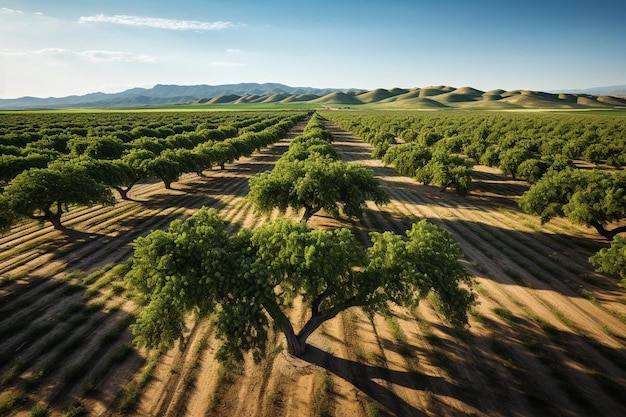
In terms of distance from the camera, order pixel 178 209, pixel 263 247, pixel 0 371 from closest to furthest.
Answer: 1. pixel 263 247
2. pixel 0 371
3. pixel 178 209

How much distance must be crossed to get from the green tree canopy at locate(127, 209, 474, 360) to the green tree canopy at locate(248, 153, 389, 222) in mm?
15545

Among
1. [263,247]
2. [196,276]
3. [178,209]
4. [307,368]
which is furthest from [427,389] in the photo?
[178,209]

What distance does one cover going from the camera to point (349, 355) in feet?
62.4

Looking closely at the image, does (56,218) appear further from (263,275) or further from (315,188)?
(263,275)

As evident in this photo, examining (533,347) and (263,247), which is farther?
(533,347)

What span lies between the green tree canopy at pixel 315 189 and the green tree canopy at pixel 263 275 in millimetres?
15545

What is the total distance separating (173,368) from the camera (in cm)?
1791

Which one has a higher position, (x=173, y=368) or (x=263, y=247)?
(x=263, y=247)

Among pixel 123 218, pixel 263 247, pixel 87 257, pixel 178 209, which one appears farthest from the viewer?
pixel 178 209

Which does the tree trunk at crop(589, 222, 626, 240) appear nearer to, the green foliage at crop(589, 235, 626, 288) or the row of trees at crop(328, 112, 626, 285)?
the row of trees at crop(328, 112, 626, 285)

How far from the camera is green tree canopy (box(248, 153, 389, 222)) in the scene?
107ft

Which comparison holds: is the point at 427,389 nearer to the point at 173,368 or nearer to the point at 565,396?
the point at 565,396

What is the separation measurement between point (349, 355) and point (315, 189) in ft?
58.6

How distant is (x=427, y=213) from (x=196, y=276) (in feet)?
119
